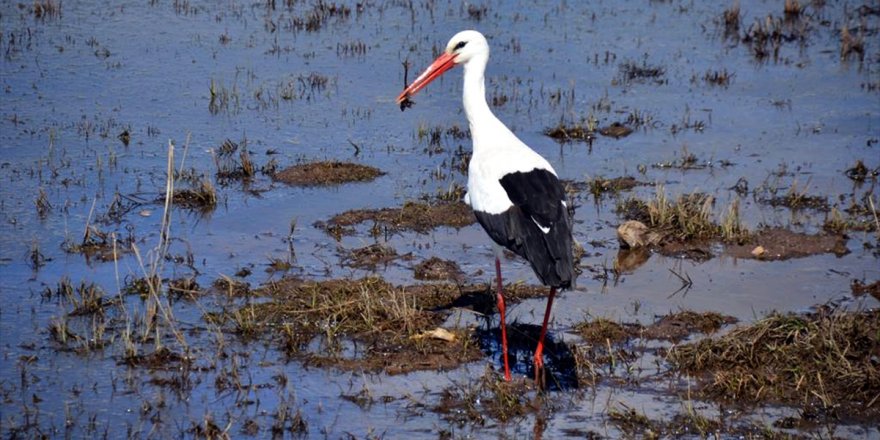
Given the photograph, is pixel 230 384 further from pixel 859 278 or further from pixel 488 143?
pixel 859 278

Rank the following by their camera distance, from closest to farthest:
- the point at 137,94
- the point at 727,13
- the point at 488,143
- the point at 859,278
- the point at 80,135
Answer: the point at 488,143 → the point at 859,278 → the point at 80,135 → the point at 137,94 → the point at 727,13

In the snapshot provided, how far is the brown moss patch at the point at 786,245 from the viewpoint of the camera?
10.2 metres

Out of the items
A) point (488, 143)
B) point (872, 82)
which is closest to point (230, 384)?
point (488, 143)

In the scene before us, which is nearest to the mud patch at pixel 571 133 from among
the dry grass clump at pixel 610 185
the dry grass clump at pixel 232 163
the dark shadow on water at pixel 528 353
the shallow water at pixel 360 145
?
the shallow water at pixel 360 145

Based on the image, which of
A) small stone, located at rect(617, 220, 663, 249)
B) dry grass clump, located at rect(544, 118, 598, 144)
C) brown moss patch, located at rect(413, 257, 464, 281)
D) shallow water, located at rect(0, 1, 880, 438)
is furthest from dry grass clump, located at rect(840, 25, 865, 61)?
brown moss patch, located at rect(413, 257, 464, 281)

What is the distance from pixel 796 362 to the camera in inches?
310

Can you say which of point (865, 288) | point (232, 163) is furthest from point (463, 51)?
point (232, 163)

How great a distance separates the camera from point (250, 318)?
8352 millimetres

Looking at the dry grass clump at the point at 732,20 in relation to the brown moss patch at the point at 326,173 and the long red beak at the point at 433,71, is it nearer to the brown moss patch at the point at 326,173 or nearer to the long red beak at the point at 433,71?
the brown moss patch at the point at 326,173

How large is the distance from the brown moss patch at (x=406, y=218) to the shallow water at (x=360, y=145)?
0.15 m

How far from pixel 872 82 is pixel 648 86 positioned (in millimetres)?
2627

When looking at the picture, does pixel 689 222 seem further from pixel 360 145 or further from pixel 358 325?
pixel 360 145

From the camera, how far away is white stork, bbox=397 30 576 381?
25.1ft

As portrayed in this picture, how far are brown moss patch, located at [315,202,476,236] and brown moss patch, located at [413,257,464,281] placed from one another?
0.78 m
